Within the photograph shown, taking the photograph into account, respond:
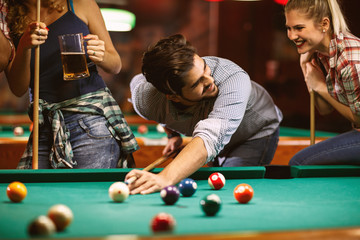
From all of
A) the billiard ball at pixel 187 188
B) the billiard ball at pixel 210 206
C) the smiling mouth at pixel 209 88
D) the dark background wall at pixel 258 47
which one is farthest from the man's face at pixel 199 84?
the dark background wall at pixel 258 47

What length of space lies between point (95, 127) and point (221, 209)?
1090 mm

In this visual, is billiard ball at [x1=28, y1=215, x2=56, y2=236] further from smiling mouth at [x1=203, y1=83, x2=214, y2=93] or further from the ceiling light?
the ceiling light

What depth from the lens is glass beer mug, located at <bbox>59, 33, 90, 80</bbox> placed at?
204 centimetres

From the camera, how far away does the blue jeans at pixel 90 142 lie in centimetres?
223

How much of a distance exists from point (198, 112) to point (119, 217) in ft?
4.08

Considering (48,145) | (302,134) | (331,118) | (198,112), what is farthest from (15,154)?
(331,118)

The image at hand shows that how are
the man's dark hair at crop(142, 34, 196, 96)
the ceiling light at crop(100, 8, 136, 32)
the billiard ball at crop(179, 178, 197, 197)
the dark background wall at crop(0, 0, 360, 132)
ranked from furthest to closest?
1. the dark background wall at crop(0, 0, 360, 132)
2. the ceiling light at crop(100, 8, 136, 32)
3. the man's dark hair at crop(142, 34, 196, 96)
4. the billiard ball at crop(179, 178, 197, 197)

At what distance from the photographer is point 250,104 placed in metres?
2.54

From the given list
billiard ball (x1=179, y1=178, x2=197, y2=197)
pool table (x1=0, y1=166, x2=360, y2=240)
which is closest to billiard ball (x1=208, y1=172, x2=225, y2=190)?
pool table (x1=0, y1=166, x2=360, y2=240)

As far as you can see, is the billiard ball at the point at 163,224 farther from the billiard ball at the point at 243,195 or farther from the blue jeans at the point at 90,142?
the blue jeans at the point at 90,142

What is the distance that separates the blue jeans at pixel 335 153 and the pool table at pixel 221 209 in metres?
0.23

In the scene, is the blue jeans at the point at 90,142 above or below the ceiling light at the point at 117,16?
below

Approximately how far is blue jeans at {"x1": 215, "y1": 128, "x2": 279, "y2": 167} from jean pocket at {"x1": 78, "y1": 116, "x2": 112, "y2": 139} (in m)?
0.82

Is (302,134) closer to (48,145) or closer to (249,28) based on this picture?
(48,145)
